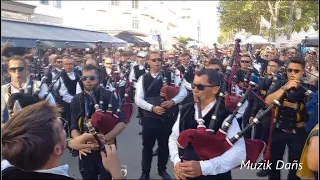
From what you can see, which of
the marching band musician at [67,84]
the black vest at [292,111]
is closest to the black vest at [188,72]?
the marching band musician at [67,84]

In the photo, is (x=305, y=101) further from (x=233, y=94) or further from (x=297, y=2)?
(x=233, y=94)

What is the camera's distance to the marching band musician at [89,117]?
3.42 m

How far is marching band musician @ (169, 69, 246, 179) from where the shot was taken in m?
2.63

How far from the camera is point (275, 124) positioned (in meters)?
3.96

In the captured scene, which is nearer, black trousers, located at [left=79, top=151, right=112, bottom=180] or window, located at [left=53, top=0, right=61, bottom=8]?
black trousers, located at [left=79, top=151, right=112, bottom=180]

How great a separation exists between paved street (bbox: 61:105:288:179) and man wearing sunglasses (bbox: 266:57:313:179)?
1.06m

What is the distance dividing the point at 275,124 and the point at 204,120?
150 cm

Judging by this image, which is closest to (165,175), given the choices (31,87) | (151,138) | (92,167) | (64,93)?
(151,138)

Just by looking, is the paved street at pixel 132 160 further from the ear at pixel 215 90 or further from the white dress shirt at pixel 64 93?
the ear at pixel 215 90

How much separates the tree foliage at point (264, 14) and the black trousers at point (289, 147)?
1.10m

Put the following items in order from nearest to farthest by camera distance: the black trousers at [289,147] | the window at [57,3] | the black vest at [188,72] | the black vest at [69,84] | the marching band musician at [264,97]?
1. the black trousers at [289,147]
2. the marching band musician at [264,97]
3. the black vest at [69,84]
4. the black vest at [188,72]
5. the window at [57,3]

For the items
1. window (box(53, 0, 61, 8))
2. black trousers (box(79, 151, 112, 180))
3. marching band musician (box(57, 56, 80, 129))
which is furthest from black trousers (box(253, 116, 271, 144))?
window (box(53, 0, 61, 8))

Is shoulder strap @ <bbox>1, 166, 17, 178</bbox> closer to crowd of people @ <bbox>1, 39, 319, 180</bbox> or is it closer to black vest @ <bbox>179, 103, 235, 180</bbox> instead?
crowd of people @ <bbox>1, 39, 319, 180</bbox>

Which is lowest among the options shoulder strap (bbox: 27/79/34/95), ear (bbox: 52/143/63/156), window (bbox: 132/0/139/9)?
ear (bbox: 52/143/63/156)
